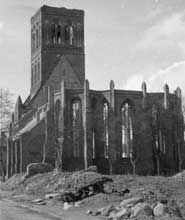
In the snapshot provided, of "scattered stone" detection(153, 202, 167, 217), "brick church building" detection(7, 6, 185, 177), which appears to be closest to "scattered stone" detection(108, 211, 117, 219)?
"scattered stone" detection(153, 202, 167, 217)

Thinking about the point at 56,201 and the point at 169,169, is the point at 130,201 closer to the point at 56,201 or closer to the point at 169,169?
the point at 56,201

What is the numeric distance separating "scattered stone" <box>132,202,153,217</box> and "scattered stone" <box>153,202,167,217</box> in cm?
21

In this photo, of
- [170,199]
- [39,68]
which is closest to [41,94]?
[39,68]

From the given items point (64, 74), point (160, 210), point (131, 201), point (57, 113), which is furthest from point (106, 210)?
point (64, 74)

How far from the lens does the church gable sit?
70.1 meters

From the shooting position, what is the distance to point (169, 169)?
186 ft

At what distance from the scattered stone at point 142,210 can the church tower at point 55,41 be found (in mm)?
51367

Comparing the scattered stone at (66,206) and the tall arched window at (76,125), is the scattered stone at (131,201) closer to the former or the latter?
the scattered stone at (66,206)

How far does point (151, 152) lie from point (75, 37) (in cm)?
2511

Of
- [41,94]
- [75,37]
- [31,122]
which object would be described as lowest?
[31,122]

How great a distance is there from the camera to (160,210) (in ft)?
64.3

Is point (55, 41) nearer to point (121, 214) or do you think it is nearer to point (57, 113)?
point (57, 113)

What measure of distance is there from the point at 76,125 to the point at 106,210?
35.4 meters

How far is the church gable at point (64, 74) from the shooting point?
230 feet
